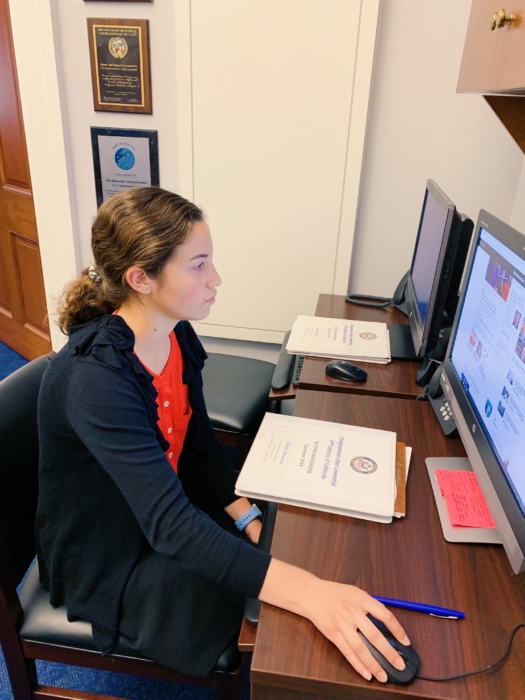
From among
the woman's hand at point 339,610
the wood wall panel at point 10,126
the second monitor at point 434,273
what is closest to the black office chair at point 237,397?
the second monitor at point 434,273

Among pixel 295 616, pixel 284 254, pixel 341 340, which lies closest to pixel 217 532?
pixel 295 616

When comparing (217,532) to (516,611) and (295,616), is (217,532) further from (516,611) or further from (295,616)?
(516,611)

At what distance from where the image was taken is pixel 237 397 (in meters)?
1.74

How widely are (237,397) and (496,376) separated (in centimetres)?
105

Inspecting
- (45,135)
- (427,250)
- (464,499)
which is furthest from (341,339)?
(45,135)

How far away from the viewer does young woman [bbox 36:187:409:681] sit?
0.82 meters

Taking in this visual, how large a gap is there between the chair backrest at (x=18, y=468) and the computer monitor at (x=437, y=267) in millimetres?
905

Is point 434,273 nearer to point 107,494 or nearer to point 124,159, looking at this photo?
point 107,494

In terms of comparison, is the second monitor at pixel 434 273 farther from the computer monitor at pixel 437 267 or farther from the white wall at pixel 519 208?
the white wall at pixel 519 208

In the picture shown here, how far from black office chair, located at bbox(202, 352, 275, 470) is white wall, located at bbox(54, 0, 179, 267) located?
77cm

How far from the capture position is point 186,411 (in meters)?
1.18

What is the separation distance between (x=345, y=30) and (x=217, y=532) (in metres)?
1.64

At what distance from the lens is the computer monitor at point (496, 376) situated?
27.2 inches

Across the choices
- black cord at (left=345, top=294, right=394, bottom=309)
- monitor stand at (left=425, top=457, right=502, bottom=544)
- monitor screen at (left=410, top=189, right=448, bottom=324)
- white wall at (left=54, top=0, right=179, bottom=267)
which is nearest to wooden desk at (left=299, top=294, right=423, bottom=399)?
monitor screen at (left=410, top=189, right=448, bottom=324)
